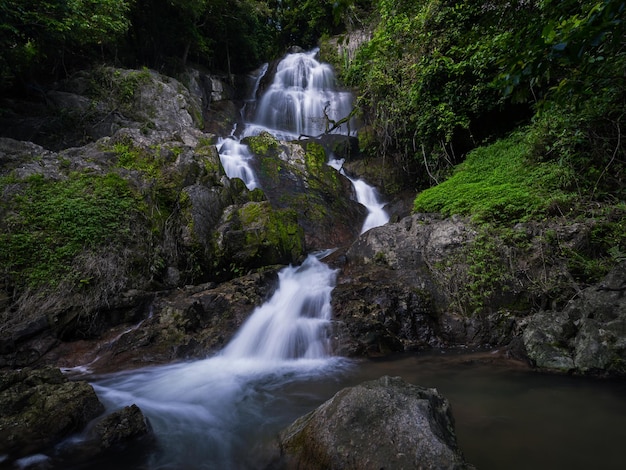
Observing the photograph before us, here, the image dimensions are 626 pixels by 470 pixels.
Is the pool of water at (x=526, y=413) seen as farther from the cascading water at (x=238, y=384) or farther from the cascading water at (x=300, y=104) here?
the cascading water at (x=300, y=104)

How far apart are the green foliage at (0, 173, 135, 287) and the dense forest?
11.4 ft

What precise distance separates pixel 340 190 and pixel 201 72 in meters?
12.7

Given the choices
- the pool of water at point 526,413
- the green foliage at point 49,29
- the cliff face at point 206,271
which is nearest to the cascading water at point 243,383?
the cliff face at point 206,271

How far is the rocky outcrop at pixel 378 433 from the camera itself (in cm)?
224

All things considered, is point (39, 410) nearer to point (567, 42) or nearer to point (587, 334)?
point (567, 42)

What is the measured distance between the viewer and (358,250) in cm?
802

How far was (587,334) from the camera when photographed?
4.34 meters

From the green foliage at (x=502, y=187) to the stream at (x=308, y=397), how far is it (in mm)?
2778

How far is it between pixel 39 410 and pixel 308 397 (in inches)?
111

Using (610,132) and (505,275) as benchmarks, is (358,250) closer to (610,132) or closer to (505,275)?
(505,275)

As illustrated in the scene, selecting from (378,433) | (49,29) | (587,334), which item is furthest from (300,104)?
(378,433)

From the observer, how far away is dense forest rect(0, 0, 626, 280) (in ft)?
8.90

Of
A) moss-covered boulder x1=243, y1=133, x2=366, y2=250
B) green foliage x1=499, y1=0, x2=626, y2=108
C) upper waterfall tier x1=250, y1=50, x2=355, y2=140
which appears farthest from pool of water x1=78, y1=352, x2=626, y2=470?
upper waterfall tier x1=250, y1=50, x2=355, y2=140

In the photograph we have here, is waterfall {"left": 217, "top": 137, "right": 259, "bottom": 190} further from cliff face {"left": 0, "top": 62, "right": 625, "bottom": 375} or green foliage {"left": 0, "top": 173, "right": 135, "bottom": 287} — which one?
green foliage {"left": 0, "top": 173, "right": 135, "bottom": 287}
